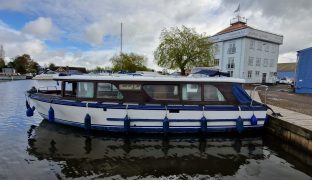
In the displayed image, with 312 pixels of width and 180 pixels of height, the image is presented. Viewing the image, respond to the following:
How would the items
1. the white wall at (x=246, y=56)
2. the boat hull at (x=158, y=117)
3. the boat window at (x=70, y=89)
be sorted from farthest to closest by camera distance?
the white wall at (x=246, y=56), the boat window at (x=70, y=89), the boat hull at (x=158, y=117)

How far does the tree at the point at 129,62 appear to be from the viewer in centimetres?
4766

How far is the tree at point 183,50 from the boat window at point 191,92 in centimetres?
2165

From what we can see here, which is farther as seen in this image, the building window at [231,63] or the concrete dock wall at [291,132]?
the building window at [231,63]

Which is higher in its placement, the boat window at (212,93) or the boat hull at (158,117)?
the boat window at (212,93)

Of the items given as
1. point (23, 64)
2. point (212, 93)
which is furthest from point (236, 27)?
point (23, 64)

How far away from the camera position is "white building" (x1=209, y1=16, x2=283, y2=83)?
43.4 metres

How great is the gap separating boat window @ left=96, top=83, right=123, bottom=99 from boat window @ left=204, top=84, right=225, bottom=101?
351 cm

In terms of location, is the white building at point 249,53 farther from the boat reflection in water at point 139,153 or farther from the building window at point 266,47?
the boat reflection in water at point 139,153

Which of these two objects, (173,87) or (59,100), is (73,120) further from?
(173,87)

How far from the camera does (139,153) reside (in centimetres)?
846

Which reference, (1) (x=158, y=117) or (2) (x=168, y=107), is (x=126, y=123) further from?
(2) (x=168, y=107)

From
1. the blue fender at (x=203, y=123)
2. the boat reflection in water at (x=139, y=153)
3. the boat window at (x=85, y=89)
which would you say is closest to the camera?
→ the boat reflection in water at (x=139, y=153)

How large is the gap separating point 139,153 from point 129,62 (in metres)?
40.9

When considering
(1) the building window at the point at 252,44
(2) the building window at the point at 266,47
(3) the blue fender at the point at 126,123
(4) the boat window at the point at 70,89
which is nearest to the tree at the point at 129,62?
(1) the building window at the point at 252,44
